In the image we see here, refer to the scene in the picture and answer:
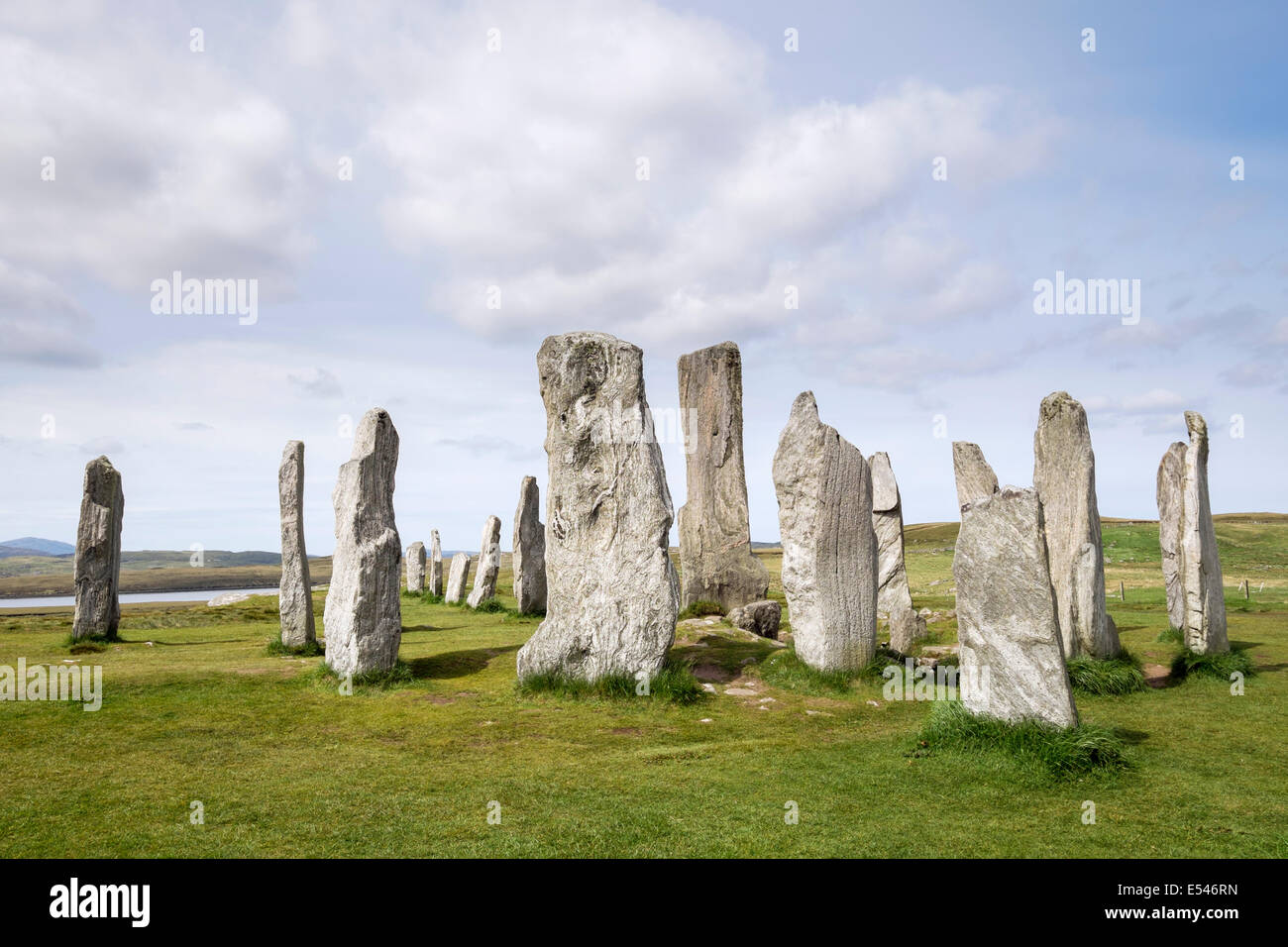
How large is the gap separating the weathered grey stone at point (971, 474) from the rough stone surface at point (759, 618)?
4175 millimetres

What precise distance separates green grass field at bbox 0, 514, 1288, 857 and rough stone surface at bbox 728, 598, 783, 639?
1962 mm

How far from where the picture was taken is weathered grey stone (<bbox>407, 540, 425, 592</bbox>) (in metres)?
30.5

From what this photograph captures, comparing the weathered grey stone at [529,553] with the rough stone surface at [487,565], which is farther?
the rough stone surface at [487,565]

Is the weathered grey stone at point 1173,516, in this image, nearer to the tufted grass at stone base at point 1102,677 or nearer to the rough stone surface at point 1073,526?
the rough stone surface at point 1073,526

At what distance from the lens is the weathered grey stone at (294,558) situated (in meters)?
15.6

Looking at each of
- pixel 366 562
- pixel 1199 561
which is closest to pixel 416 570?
pixel 366 562

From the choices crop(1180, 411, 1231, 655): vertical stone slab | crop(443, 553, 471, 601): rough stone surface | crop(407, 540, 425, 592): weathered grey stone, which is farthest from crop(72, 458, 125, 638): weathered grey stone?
crop(1180, 411, 1231, 655): vertical stone slab

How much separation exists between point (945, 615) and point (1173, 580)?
623 cm

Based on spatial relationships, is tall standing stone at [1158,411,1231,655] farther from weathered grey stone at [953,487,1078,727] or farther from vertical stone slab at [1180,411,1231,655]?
weathered grey stone at [953,487,1078,727]

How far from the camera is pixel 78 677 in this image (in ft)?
39.7

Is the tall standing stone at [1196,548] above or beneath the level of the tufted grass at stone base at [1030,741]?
above

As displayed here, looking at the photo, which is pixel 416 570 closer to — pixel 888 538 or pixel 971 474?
pixel 888 538

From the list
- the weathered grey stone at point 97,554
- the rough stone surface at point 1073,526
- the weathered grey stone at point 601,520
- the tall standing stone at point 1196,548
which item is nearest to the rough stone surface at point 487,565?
the weathered grey stone at point 97,554
